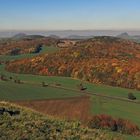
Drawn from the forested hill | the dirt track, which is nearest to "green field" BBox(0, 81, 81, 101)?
the dirt track

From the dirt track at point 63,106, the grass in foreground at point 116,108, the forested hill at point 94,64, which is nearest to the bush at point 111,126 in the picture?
the grass in foreground at point 116,108

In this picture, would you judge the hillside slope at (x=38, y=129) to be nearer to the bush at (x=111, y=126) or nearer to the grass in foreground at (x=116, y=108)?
the bush at (x=111, y=126)

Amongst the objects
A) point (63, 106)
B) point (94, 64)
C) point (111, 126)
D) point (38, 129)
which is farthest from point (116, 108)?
point (94, 64)

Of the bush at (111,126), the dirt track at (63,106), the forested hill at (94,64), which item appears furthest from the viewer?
the forested hill at (94,64)

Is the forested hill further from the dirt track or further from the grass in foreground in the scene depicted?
the dirt track

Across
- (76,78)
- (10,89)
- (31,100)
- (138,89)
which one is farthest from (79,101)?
(76,78)

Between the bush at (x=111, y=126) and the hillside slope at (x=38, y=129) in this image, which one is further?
the bush at (x=111, y=126)
